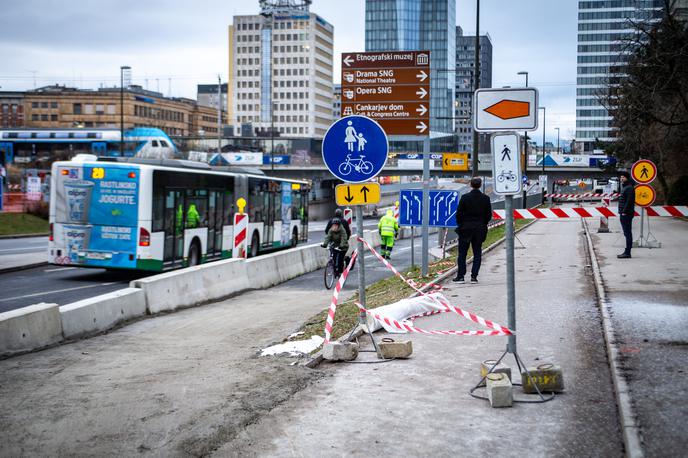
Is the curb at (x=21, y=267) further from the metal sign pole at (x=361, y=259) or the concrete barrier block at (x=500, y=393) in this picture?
the concrete barrier block at (x=500, y=393)

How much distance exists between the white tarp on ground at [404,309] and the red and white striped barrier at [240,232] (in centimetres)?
963

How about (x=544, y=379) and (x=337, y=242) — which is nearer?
(x=544, y=379)

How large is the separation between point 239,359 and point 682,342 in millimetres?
4906

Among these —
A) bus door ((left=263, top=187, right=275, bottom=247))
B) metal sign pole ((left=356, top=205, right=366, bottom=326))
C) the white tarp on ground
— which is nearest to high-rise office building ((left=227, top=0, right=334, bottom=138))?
bus door ((left=263, top=187, right=275, bottom=247))

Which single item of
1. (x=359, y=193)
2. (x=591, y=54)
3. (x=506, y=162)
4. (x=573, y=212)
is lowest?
(x=573, y=212)

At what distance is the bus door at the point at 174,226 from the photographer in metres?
20.6

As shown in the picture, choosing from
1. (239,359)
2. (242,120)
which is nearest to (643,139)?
(239,359)

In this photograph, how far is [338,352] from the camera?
27.2ft

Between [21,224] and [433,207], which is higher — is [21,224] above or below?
below

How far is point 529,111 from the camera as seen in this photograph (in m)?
7.39

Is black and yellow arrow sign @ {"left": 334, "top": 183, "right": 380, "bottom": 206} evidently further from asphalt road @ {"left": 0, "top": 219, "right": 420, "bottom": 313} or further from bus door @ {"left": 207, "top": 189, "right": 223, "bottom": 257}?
bus door @ {"left": 207, "top": 189, "right": 223, "bottom": 257}

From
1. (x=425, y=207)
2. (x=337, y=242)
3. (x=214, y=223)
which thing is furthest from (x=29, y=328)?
(x=214, y=223)

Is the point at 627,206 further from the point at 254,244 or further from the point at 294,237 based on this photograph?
the point at 294,237

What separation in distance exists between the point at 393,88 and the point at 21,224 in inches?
1232
